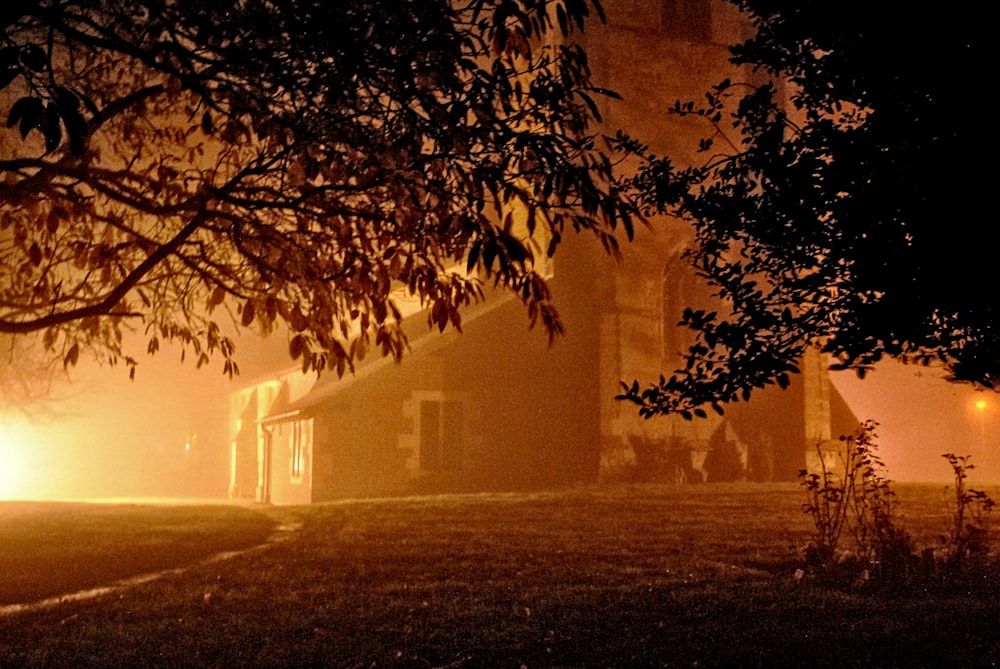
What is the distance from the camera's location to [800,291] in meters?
6.46

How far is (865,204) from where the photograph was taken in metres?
5.75

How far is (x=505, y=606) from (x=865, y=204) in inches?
200

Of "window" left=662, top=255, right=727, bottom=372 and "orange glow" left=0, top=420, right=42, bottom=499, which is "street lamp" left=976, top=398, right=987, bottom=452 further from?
"orange glow" left=0, top=420, right=42, bottom=499

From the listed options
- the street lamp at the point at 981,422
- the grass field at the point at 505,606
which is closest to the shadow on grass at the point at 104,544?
the grass field at the point at 505,606

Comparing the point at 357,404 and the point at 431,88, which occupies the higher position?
the point at 431,88

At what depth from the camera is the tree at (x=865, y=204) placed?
17.1 ft

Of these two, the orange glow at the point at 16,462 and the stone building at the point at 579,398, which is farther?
the orange glow at the point at 16,462

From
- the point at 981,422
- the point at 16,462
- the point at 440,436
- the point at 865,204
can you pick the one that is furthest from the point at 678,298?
the point at 16,462

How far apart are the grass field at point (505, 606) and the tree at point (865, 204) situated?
7.21 ft

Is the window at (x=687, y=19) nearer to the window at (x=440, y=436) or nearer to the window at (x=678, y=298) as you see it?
the window at (x=678, y=298)

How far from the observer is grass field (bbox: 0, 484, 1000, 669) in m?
6.93

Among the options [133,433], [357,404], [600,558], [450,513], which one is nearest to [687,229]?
[357,404]

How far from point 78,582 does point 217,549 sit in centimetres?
312

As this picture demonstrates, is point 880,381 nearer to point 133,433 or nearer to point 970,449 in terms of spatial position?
point 970,449
